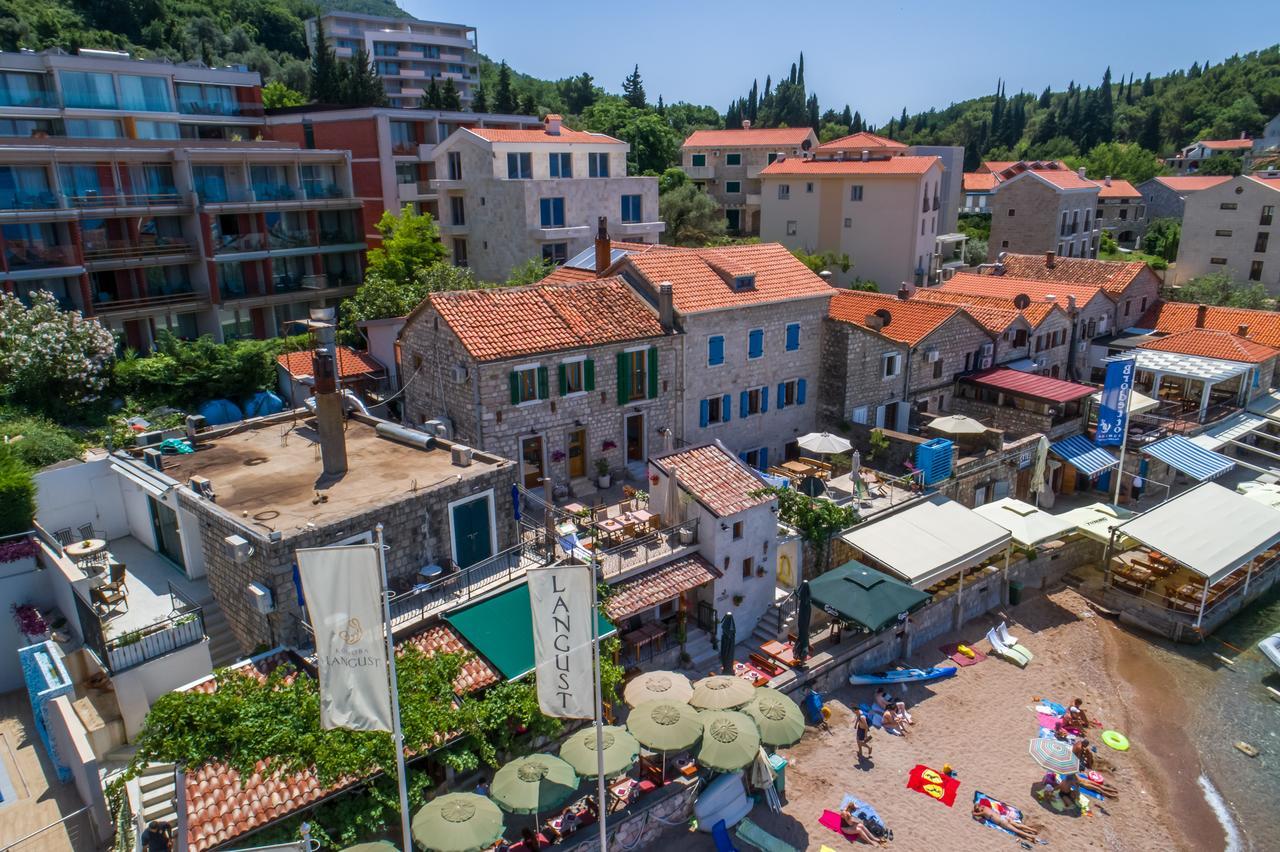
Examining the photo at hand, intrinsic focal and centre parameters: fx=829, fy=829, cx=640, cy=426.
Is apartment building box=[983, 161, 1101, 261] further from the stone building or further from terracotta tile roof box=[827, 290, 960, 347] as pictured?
the stone building

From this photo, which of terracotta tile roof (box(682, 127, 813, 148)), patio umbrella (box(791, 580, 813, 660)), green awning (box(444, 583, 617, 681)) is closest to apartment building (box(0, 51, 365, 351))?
green awning (box(444, 583, 617, 681))

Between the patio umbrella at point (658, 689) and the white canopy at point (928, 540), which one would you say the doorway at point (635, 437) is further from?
the patio umbrella at point (658, 689)

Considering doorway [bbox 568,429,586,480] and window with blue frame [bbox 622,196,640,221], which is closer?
doorway [bbox 568,429,586,480]

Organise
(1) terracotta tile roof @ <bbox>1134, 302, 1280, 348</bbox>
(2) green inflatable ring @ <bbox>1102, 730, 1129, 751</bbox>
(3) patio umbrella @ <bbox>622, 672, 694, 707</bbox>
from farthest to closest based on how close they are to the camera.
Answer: (1) terracotta tile roof @ <bbox>1134, 302, 1280, 348</bbox> < (2) green inflatable ring @ <bbox>1102, 730, 1129, 751</bbox> < (3) patio umbrella @ <bbox>622, 672, 694, 707</bbox>

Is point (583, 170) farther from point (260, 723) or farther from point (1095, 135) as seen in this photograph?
point (1095, 135)

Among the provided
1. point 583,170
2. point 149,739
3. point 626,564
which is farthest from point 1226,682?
point 583,170

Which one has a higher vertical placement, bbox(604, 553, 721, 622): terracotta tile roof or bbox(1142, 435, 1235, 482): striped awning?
bbox(604, 553, 721, 622): terracotta tile roof

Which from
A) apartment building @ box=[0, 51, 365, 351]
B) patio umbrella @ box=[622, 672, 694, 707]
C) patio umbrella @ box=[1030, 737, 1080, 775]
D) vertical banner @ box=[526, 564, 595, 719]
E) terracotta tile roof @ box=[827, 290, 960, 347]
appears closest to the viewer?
vertical banner @ box=[526, 564, 595, 719]
